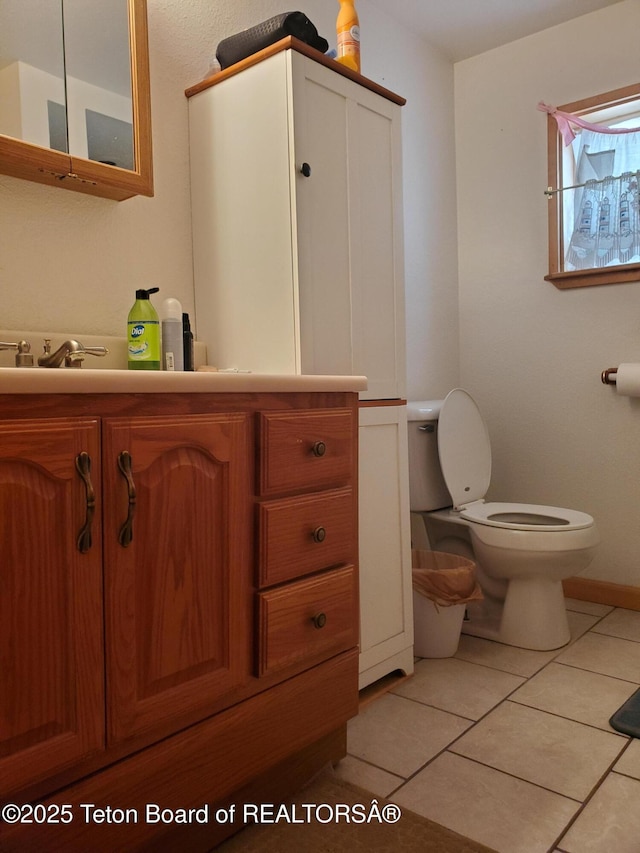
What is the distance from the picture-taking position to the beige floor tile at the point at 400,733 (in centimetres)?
154

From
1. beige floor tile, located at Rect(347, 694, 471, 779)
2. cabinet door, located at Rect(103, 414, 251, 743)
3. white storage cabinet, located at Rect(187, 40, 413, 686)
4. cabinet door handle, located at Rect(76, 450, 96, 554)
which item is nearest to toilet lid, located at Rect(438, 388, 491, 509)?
white storage cabinet, located at Rect(187, 40, 413, 686)

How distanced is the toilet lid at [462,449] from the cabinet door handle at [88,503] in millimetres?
1532

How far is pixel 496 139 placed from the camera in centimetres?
283

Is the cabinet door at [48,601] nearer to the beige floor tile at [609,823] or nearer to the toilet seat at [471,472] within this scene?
the beige floor tile at [609,823]

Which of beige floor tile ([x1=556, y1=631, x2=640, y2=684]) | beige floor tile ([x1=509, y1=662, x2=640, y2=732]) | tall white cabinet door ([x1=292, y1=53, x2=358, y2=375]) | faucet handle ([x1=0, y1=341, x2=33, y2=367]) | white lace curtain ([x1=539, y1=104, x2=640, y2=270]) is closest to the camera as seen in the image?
faucet handle ([x1=0, y1=341, x2=33, y2=367])

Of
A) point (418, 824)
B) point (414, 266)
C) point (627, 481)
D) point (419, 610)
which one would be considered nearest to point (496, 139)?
point (414, 266)

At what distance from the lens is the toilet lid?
2333 mm

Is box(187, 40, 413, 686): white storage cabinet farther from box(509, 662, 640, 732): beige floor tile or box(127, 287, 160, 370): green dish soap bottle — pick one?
box(509, 662, 640, 732): beige floor tile

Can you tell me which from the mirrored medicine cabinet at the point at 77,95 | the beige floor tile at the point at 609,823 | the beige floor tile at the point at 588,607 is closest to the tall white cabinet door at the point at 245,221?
the mirrored medicine cabinet at the point at 77,95

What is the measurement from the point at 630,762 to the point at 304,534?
0.92m

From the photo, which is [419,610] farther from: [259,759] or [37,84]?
[37,84]

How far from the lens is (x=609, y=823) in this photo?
1.29 m

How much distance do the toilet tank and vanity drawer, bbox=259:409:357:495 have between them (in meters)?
0.86

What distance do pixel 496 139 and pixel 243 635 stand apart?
95.7 inches
